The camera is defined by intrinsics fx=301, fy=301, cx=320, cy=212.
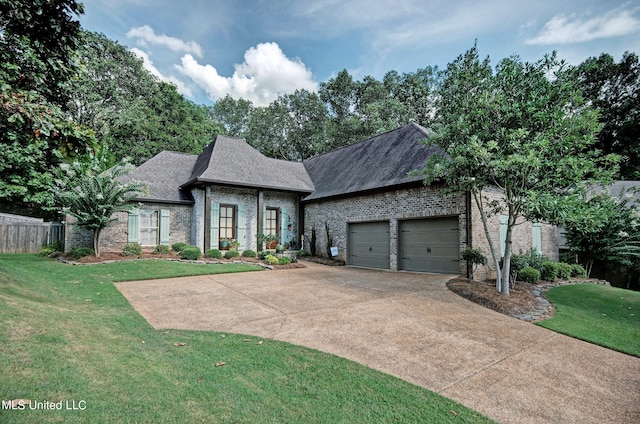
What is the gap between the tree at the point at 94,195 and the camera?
32.0ft

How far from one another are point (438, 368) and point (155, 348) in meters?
3.27

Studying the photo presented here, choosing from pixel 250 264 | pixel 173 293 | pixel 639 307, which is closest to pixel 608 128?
pixel 639 307

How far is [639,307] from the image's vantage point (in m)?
6.82

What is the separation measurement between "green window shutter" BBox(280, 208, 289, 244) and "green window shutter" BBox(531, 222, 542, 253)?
10408 mm

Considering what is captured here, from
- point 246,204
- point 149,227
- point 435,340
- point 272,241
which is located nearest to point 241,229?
point 246,204

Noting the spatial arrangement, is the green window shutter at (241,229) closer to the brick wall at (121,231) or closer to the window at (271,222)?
the window at (271,222)

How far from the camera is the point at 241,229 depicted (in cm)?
1366

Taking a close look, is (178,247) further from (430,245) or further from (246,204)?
(430,245)

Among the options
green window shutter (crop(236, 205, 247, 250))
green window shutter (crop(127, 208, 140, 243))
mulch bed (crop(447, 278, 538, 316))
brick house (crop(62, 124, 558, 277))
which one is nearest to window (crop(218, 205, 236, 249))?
brick house (crop(62, 124, 558, 277))

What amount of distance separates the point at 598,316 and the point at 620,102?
2770 cm

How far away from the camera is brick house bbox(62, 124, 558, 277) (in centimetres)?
995

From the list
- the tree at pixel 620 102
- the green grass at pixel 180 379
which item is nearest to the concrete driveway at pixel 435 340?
the green grass at pixel 180 379

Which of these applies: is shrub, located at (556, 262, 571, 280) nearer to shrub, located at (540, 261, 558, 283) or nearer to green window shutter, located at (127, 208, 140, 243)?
shrub, located at (540, 261, 558, 283)

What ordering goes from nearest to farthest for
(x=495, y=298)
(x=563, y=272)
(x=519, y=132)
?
1. (x=519, y=132)
2. (x=495, y=298)
3. (x=563, y=272)
